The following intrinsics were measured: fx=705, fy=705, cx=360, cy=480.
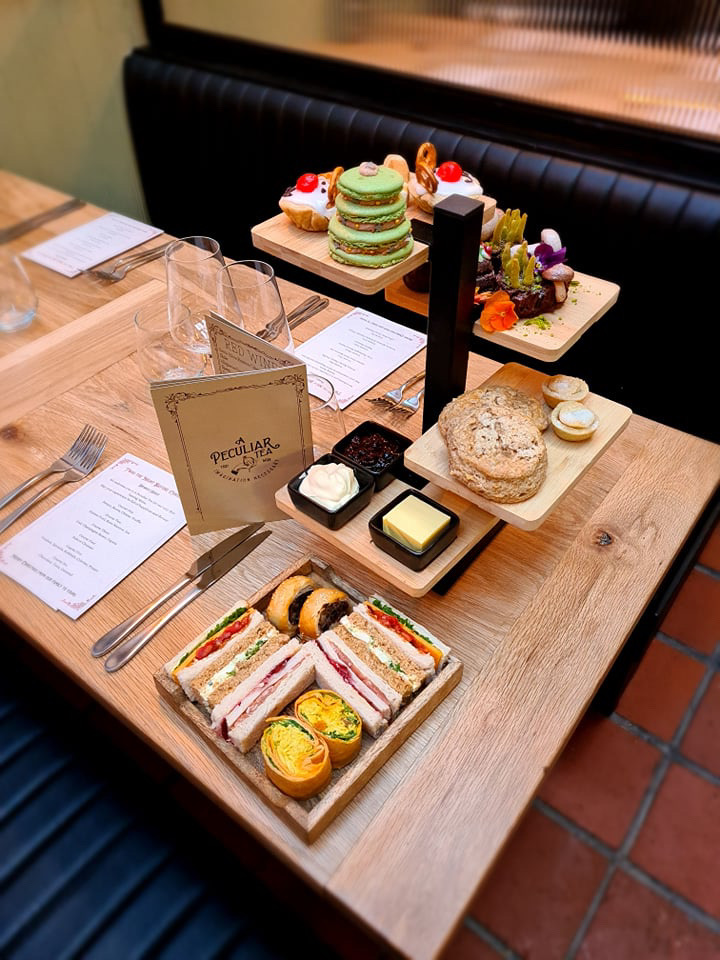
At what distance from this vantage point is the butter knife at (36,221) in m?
1.84

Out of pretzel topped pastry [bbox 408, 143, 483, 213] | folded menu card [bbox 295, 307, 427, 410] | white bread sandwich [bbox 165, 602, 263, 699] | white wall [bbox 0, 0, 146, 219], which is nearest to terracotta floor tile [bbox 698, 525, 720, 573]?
folded menu card [bbox 295, 307, 427, 410]

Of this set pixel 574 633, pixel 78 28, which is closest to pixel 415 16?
pixel 78 28

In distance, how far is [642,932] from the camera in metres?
1.38

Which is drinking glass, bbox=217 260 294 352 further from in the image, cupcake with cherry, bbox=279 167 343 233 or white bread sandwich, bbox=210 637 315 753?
white bread sandwich, bbox=210 637 315 753

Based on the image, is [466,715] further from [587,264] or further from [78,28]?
[78,28]

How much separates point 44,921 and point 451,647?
651 millimetres

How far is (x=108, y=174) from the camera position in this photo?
2881 mm

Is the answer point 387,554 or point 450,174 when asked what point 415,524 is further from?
point 450,174

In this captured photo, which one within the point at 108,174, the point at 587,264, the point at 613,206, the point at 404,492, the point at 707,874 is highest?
the point at 404,492

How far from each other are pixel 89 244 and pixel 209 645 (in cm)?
135

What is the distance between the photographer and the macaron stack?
3.22ft

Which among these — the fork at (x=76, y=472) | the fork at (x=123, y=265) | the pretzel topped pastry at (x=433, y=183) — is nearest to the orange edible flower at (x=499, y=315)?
the pretzel topped pastry at (x=433, y=183)

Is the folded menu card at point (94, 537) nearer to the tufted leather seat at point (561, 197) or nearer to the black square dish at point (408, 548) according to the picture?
the black square dish at point (408, 548)

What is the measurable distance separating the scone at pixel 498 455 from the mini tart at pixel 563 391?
12 cm
